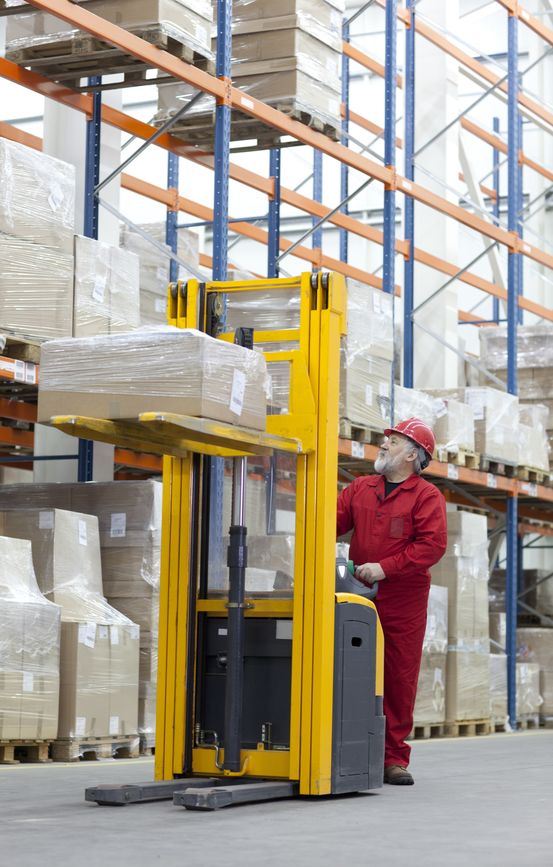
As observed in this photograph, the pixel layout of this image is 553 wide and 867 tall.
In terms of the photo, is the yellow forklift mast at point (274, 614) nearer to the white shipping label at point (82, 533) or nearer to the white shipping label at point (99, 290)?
the white shipping label at point (82, 533)

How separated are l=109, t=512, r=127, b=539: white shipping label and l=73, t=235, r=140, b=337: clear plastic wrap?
40.1 inches

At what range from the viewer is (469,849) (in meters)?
4.28

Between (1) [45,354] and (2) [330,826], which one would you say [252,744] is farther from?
(1) [45,354]

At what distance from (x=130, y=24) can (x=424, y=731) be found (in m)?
5.36

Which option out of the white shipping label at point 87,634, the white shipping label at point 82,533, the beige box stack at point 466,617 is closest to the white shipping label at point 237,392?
the white shipping label at point 87,634

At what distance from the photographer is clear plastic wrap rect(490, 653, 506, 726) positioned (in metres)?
12.2

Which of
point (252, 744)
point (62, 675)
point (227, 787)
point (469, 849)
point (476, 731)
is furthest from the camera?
point (476, 731)

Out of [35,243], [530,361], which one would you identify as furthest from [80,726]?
[530,361]

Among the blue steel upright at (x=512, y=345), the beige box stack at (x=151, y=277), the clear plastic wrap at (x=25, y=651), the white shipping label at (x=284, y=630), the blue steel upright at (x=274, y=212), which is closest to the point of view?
the white shipping label at (x=284, y=630)

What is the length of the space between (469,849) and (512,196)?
1066 centimetres

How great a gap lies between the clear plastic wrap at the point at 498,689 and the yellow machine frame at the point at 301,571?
6816 mm

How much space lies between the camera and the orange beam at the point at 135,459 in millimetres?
11336

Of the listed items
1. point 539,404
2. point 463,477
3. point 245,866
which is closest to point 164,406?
point 245,866

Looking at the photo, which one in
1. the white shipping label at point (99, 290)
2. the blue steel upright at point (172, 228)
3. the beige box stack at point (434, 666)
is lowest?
the beige box stack at point (434, 666)
